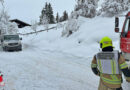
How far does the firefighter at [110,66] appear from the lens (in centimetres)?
260

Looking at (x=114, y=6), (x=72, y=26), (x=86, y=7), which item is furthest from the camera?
(x=86, y=7)

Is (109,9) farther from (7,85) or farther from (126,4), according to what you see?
(7,85)

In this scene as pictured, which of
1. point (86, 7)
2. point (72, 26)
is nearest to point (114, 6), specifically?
point (86, 7)

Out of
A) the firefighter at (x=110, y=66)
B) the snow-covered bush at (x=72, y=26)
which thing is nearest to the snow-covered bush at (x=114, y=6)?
the snow-covered bush at (x=72, y=26)

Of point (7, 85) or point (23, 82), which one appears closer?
point (7, 85)

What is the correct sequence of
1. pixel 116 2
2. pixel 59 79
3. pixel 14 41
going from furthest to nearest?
pixel 116 2
pixel 14 41
pixel 59 79

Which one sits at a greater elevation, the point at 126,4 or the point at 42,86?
the point at 126,4

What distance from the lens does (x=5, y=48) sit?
15508 mm

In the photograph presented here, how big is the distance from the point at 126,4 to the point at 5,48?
55.1 feet

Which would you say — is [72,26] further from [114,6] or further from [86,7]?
[114,6]

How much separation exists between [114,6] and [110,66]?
688 inches

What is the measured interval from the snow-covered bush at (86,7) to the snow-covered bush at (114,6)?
14.5ft

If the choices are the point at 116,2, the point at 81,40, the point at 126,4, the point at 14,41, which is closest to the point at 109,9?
the point at 116,2

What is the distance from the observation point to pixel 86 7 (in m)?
23.1
